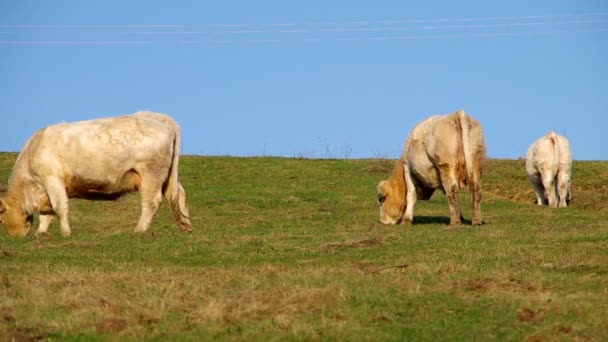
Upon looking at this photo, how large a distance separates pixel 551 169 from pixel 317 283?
21.1 m

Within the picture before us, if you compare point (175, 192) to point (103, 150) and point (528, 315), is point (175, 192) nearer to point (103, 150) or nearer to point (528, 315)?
point (103, 150)

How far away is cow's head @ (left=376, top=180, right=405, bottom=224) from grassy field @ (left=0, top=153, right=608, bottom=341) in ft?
2.90

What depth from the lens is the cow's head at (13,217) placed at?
75.5 feet

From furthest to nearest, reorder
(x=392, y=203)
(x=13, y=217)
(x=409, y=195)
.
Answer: (x=392, y=203), (x=409, y=195), (x=13, y=217)

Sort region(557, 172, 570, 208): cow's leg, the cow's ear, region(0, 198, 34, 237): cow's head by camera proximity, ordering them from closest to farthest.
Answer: region(0, 198, 34, 237): cow's head < the cow's ear < region(557, 172, 570, 208): cow's leg

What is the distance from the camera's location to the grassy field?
11023 mm

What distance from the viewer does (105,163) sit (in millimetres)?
22031

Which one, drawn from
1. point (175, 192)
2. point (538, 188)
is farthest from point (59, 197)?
point (538, 188)

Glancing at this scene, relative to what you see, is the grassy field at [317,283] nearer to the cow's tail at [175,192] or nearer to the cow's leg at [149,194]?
the cow's tail at [175,192]

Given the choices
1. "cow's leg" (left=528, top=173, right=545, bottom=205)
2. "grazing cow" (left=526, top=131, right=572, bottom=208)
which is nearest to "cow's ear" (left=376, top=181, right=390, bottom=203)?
"grazing cow" (left=526, top=131, right=572, bottom=208)

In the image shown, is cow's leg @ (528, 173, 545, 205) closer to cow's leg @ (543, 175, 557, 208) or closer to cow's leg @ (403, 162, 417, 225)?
cow's leg @ (543, 175, 557, 208)

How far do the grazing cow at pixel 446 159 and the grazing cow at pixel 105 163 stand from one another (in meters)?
5.49

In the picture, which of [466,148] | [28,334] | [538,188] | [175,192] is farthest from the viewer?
[538,188]

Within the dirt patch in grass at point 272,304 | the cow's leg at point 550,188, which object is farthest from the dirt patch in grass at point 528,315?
the cow's leg at point 550,188
